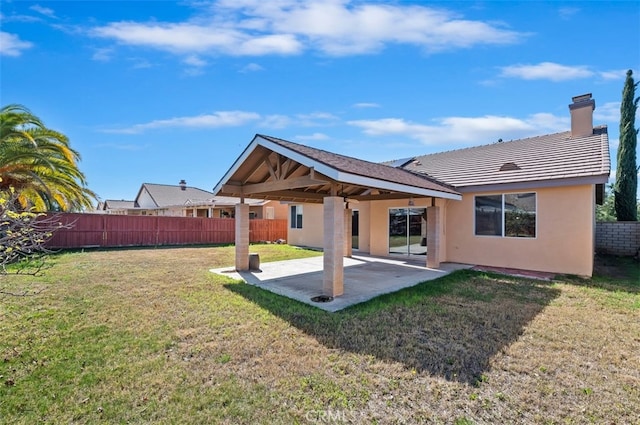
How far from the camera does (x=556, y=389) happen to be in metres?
3.46

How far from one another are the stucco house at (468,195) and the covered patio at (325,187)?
0.03m

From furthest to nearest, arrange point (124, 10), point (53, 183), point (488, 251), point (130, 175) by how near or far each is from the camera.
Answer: point (130, 175), point (53, 183), point (488, 251), point (124, 10)

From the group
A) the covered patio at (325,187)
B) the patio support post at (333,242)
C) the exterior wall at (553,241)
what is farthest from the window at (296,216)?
the patio support post at (333,242)

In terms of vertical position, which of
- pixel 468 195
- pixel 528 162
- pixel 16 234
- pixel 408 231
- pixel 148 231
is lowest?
pixel 148 231

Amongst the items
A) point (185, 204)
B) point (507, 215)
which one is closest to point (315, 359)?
point (507, 215)

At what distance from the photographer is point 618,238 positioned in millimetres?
13734

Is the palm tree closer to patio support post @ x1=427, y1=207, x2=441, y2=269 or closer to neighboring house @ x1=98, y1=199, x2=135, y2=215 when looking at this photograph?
patio support post @ x1=427, y1=207, x2=441, y2=269

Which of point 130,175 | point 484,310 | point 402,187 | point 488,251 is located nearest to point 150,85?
point 402,187

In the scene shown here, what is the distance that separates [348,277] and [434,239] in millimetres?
3767

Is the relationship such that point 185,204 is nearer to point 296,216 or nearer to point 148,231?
point 148,231

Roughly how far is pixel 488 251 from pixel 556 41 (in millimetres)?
6926

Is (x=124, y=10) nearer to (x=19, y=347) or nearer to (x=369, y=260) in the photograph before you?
(x=19, y=347)

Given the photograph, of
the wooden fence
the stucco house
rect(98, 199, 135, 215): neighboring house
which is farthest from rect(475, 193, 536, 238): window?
rect(98, 199, 135, 215): neighboring house

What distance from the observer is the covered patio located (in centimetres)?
685
